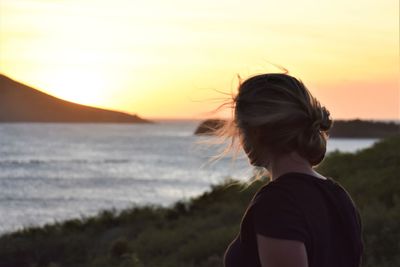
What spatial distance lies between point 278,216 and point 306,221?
9cm

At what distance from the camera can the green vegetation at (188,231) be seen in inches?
348

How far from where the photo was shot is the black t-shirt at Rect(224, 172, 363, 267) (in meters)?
1.82

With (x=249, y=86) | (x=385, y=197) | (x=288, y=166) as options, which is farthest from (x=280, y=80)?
(x=385, y=197)

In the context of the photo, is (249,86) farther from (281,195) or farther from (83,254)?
(83,254)

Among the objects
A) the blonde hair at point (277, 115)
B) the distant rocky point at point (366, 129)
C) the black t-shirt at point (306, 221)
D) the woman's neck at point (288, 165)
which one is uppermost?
the blonde hair at point (277, 115)

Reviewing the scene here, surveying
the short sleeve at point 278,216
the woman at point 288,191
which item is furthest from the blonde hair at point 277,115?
the short sleeve at point 278,216

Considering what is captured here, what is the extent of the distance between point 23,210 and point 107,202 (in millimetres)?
4174

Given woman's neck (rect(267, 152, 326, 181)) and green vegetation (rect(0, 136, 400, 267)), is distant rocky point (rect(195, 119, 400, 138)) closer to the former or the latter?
green vegetation (rect(0, 136, 400, 267))

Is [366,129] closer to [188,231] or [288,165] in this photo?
[188,231]

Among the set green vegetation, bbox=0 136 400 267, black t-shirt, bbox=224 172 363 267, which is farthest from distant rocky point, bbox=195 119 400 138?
black t-shirt, bbox=224 172 363 267

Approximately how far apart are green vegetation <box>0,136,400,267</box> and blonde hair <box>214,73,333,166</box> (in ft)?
14.9

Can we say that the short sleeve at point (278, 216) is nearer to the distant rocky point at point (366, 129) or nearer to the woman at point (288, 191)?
the woman at point (288, 191)

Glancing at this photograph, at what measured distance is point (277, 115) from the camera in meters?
1.90

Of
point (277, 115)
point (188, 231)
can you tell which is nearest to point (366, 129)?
point (188, 231)
